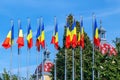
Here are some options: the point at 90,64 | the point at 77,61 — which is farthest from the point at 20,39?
the point at 77,61

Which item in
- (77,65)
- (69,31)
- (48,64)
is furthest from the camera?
(48,64)

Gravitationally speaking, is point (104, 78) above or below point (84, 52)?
below

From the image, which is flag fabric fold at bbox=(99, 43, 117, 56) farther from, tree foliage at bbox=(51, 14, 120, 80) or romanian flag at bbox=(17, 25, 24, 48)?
romanian flag at bbox=(17, 25, 24, 48)

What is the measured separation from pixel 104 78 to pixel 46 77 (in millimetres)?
40112

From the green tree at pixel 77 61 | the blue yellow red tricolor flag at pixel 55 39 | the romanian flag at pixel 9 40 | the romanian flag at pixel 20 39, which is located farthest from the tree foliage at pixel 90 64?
the romanian flag at pixel 9 40

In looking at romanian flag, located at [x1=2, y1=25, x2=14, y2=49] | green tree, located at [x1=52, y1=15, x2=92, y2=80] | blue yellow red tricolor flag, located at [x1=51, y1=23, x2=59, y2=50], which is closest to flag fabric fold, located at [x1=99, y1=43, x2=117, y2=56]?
green tree, located at [x1=52, y1=15, x2=92, y2=80]

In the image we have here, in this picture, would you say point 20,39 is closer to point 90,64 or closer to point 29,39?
point 29,39

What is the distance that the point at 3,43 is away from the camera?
53.2 metres

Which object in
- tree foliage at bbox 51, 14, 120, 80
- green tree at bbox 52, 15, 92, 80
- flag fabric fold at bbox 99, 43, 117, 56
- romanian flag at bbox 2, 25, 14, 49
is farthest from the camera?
green tree at bbox 52, 15, 92, 80

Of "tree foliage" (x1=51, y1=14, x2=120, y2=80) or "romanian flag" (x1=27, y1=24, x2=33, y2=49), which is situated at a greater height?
"romanian flag" (x1=27, y1=24, x2=33, y2=49)

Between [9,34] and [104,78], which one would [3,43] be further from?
[104,78]

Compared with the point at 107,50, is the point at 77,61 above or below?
below

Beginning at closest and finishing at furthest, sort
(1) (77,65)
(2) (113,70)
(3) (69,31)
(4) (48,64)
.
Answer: (2) (113,70) < (3) (69,31) < (1) (77,65) < (4) (48,64)

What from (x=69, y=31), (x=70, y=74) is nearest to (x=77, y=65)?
(x=70, y=74)
